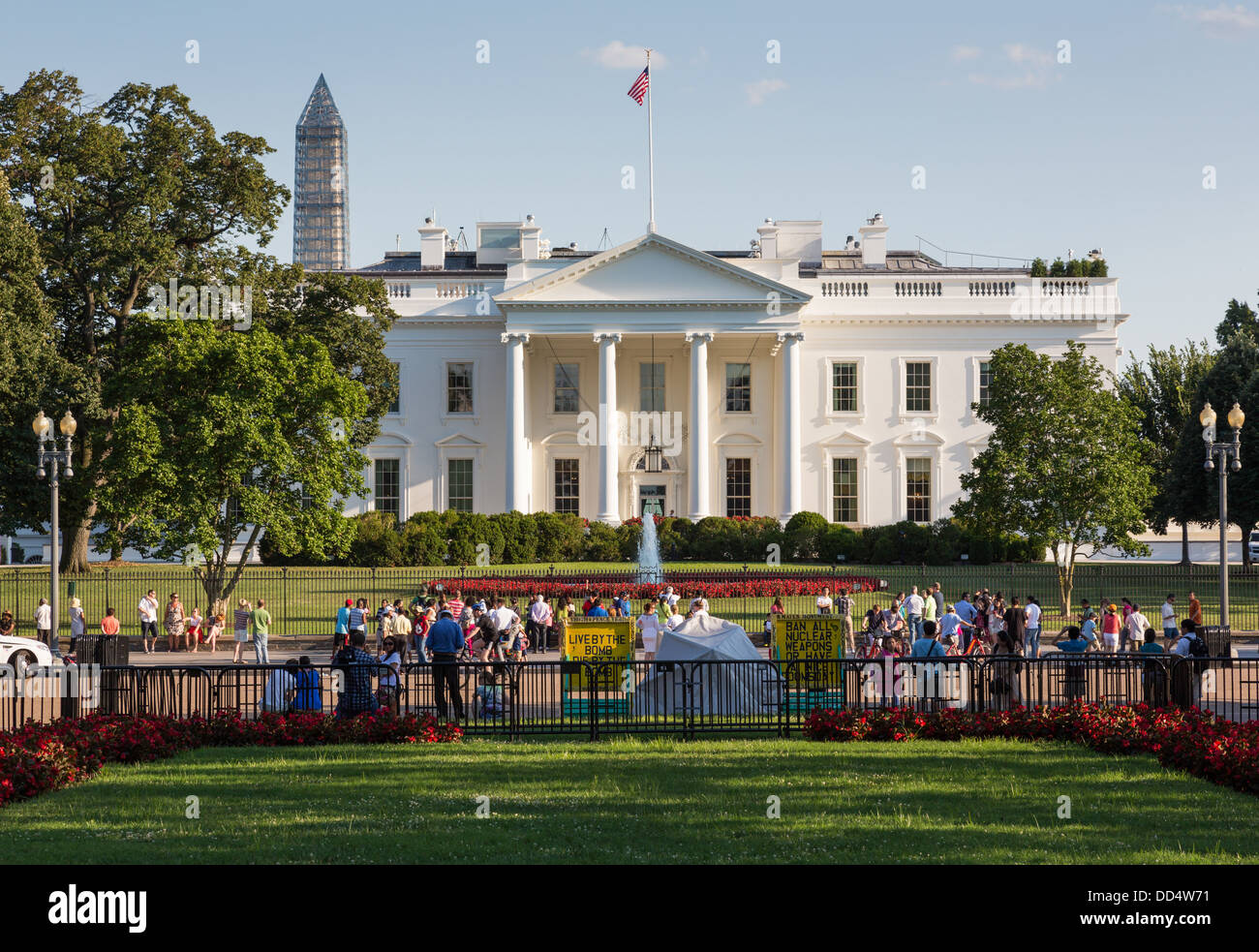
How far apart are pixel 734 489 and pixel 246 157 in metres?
26.6

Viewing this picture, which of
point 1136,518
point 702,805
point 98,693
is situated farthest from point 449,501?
point 702,805

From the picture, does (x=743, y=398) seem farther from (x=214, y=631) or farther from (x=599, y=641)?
(x=599, y=641)

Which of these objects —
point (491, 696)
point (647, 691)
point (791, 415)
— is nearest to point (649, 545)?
point (791, 415)

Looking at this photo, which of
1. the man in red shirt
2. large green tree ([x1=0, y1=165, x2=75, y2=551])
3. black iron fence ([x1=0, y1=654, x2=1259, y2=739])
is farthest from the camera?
large green tree ([x1=0, y1=165, x2=75, y2=551])

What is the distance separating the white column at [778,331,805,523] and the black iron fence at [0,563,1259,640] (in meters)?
12.1

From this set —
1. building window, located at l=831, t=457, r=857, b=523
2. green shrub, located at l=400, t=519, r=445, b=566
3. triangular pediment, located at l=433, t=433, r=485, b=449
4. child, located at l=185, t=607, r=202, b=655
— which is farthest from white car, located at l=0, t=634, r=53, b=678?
building window, located at l=831, t=457, r=857, b=523

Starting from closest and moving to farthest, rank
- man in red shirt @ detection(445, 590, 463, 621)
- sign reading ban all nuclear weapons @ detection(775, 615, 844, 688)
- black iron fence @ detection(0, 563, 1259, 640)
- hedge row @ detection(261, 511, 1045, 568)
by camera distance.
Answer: sign reading ban all nuclear weapons @ detection(775, 615, 844, 688)
man in red shirt @ detection(445, 590, 463, 621)
black iron fence @ detection(0, 563, 1259, 640)
hedge row @ detection(261, 511, 1045, 568)

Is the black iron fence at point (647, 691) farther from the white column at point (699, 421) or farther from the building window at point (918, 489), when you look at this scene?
the building window at point (918, 489)

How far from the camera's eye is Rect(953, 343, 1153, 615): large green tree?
109 ft

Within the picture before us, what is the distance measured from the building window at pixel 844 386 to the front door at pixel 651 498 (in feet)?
30.4

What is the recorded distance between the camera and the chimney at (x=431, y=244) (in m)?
64.1

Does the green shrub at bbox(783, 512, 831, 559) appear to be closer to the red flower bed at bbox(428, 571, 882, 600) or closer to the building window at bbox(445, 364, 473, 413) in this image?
the red flower bed at bbox(428, 571, 882, 600)
